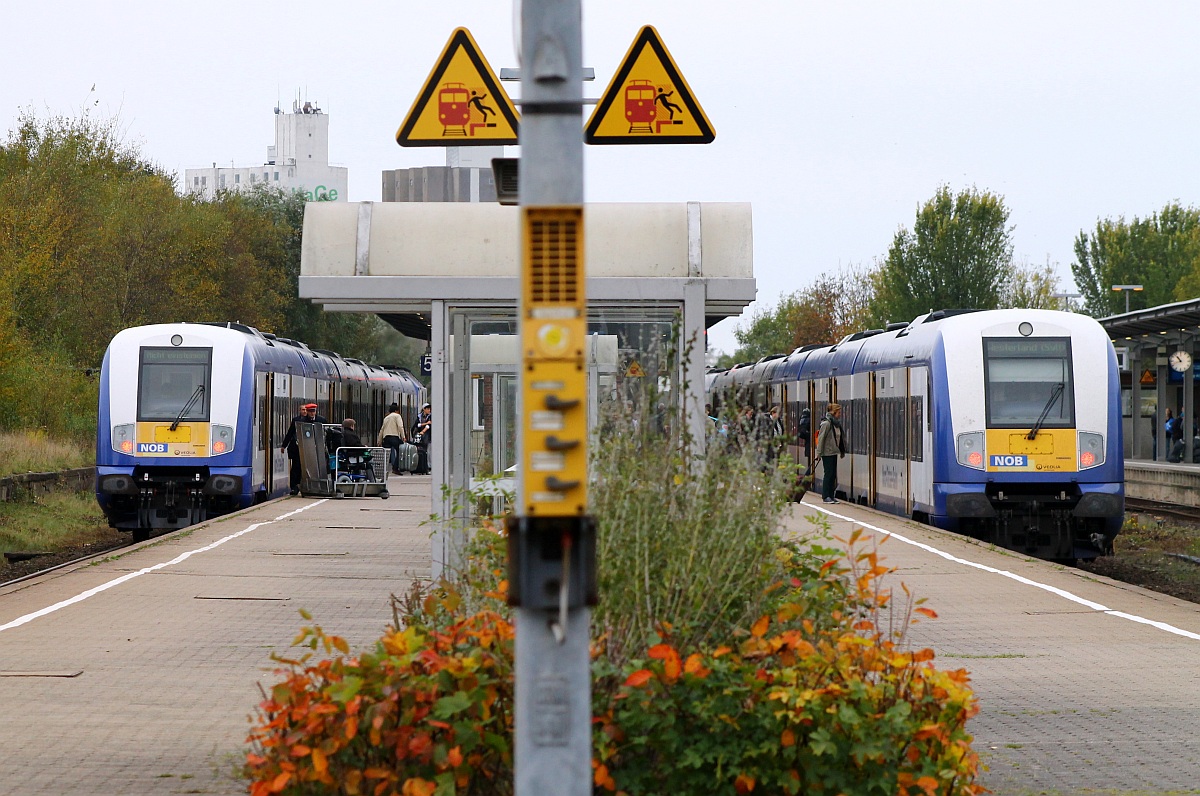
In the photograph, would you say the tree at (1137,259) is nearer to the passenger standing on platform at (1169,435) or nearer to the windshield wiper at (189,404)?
the passenger standing on platform at (1169,435)

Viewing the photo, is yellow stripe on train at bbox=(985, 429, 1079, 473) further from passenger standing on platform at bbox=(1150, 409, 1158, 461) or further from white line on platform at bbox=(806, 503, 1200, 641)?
passenger standing on platform at bbox=(1150, 409, 1158, 461)

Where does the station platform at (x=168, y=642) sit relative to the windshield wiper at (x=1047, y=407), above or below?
below

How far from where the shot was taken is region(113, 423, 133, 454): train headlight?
23594 mm

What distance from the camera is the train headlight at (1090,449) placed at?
64.6 feet

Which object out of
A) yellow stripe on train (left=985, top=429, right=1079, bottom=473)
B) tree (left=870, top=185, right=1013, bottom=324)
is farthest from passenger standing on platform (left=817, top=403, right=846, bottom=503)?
tree (left=870, top=185, right=1013, bottom=324)

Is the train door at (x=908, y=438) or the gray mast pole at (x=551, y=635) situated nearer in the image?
the gray mast pole at (x=551, y=635)

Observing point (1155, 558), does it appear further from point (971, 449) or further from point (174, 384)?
point (174, 384)

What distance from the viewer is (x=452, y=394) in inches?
451

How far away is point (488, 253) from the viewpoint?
11.0 m

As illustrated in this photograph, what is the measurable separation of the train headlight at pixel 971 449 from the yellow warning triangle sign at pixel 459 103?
520 inches

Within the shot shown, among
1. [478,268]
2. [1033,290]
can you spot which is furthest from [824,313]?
[478,268]

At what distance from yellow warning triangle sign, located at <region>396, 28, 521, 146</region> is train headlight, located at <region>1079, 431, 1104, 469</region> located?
→ 13.6 meters

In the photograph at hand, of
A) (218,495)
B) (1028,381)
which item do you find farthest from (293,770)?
(218,495)

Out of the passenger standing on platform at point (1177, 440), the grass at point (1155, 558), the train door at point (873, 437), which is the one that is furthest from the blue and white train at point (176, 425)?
the passenger standing on platform at point (1177, 440)
